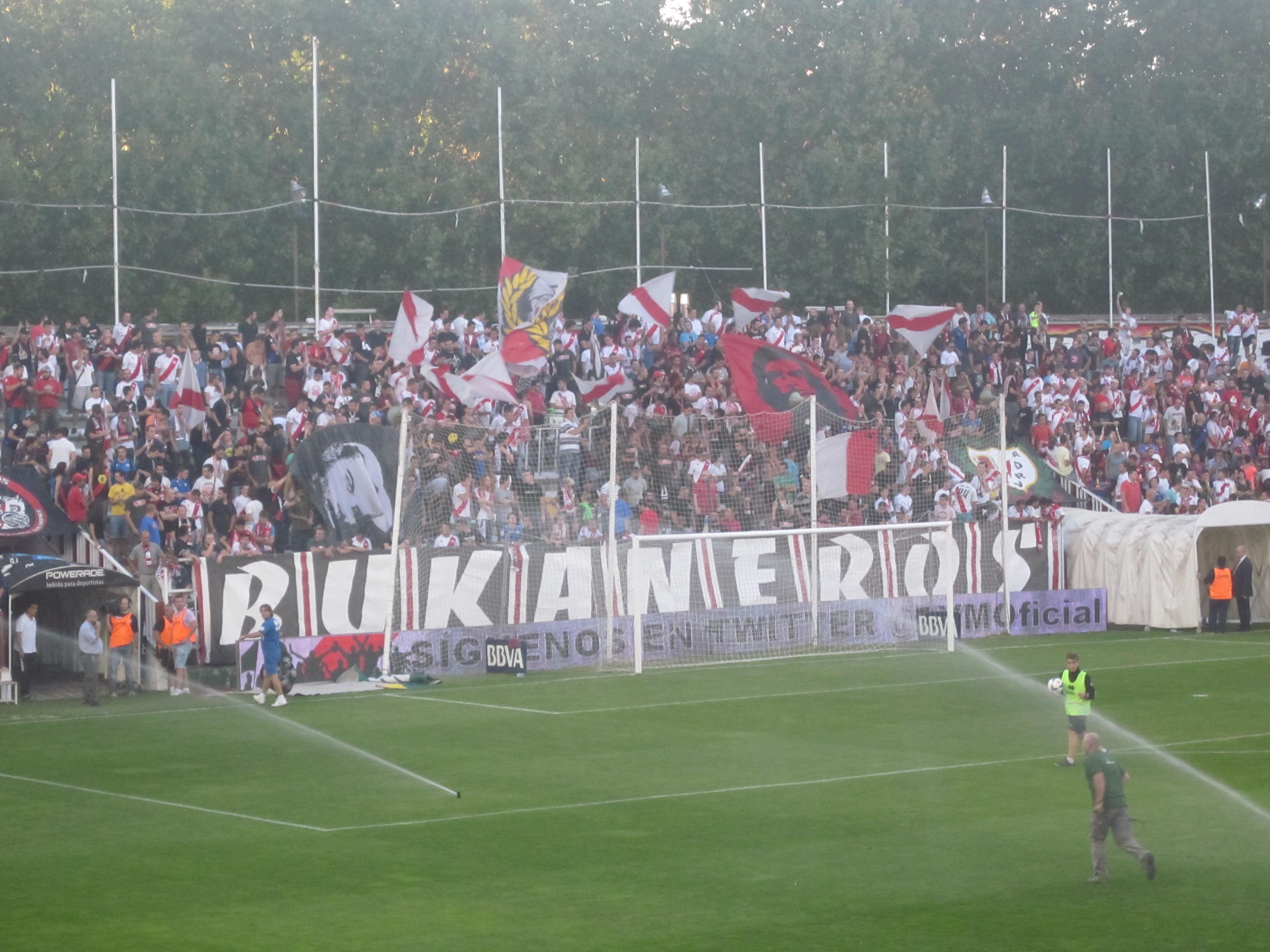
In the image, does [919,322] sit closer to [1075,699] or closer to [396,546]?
[396,546]

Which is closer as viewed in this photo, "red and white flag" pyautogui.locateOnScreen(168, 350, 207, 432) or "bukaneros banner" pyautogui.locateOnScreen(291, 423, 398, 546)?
"bukaneros banner" pyautogui.locateOnScreen(291, 423, 398, 546)

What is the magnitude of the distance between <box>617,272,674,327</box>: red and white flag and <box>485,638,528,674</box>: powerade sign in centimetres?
1272

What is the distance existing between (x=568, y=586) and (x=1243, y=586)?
47.9 feet

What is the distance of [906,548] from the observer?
34906 mm

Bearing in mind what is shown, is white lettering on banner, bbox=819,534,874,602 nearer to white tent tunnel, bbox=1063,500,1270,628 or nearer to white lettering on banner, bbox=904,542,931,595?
white lettering on banner, bbox=904,542,931,595

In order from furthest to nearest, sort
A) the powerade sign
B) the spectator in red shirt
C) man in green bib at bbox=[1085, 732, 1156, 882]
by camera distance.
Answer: the spectator in red shirt
the powerade sign
man in green bib at bbox=[1085, 732, 1156, 882]

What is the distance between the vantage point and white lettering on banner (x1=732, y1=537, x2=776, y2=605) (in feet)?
109

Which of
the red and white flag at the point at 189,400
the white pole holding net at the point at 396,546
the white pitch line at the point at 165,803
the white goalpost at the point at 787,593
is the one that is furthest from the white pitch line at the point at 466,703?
the red and white flag at the point at 189,400

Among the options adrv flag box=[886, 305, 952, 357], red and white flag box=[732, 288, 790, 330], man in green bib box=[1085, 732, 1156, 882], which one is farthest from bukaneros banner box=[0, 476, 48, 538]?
adrv flag box=[886, 305, 952, 357]

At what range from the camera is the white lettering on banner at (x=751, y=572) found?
33.2m

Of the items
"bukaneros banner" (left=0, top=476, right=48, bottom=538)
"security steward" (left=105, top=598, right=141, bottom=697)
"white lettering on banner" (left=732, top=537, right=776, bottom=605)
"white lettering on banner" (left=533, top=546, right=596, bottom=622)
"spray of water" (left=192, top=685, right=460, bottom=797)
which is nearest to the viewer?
"spray of water" (left=192, top=685, right=460, bottom=797)

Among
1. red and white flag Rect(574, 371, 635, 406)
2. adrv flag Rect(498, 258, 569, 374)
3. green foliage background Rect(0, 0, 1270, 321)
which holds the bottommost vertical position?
red and white flag Rect(574, 371, 635, 406)

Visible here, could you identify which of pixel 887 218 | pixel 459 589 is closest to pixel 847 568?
pixel 459 589

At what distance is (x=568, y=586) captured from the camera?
31906 mm
